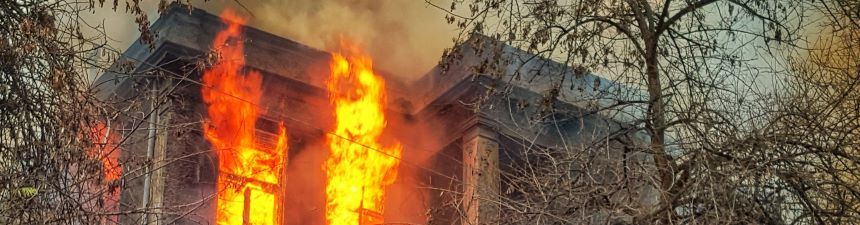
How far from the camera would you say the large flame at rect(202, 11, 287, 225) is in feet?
49.7

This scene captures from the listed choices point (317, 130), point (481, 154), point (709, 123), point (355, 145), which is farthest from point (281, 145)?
point (709, 123)

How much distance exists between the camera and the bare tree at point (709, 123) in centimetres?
816

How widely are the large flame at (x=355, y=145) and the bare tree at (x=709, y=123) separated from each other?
5840 mm

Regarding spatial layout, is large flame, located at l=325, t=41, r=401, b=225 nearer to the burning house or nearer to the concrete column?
the burning house

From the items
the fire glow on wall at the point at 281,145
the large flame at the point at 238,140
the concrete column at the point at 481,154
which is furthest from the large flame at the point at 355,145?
the concrete column at the point at 481,154

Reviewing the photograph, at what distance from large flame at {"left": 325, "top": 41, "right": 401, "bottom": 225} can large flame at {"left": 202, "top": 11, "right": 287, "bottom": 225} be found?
121 centimetres

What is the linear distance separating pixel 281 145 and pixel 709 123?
8.90m

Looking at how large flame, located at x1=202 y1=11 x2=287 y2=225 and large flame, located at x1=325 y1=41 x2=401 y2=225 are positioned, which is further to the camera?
large flame, located at x1=325 y1=41 x2=401 y2=225

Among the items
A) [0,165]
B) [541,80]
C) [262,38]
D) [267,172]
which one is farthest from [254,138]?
[0,165]

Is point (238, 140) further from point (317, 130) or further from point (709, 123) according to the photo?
point (709, 123)

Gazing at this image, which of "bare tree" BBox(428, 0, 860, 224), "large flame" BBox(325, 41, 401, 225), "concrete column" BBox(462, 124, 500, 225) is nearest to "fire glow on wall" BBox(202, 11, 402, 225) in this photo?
"large flame" BBox(325, 41, 401, 225)

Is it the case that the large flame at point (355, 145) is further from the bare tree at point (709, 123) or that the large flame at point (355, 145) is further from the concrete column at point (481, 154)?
the bare tree at point (709, 123)

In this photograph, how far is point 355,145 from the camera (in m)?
17.3

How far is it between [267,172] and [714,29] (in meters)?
8.04
